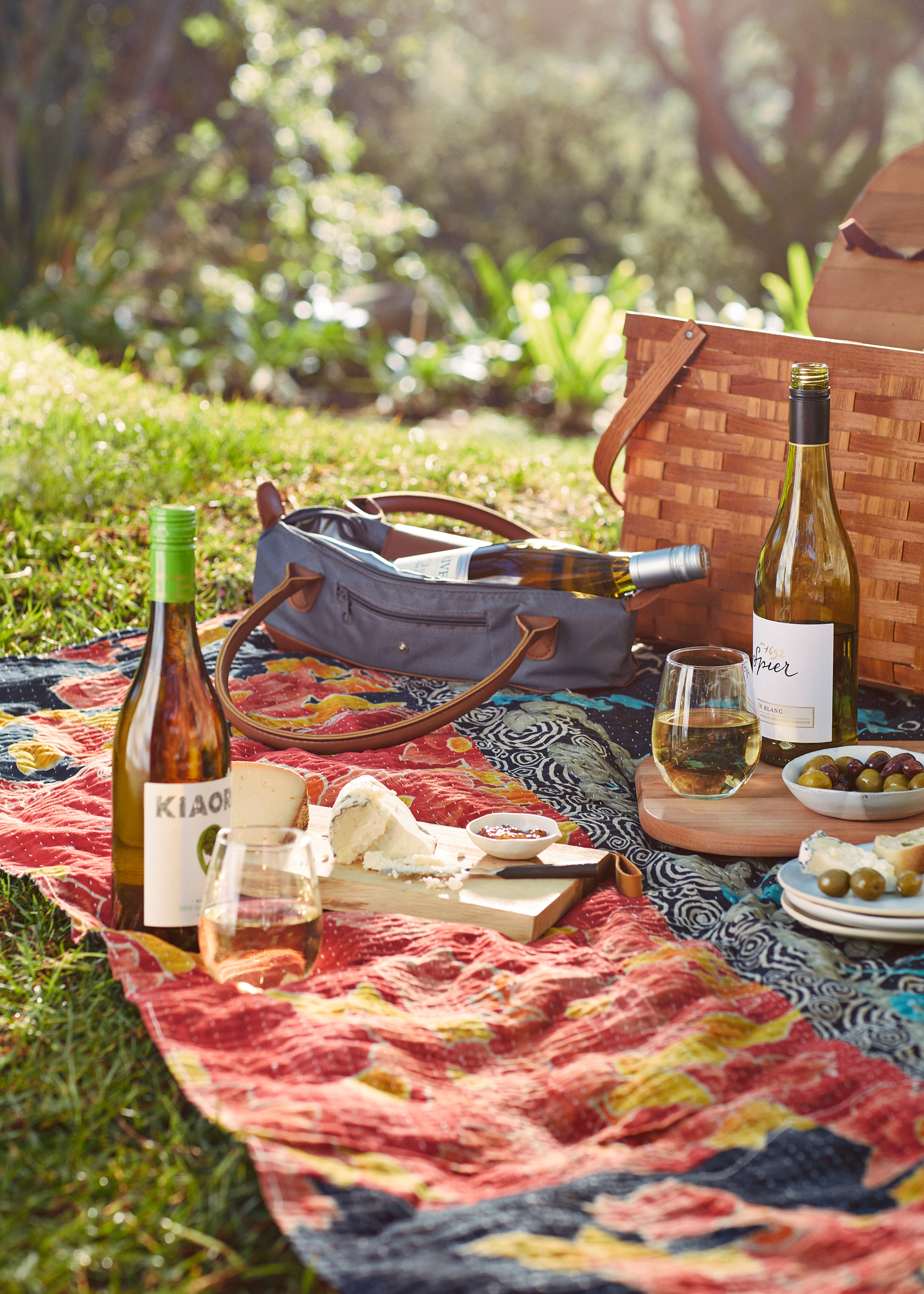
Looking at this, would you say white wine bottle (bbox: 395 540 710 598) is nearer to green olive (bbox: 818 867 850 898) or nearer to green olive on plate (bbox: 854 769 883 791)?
green olive on plate (bbox: 854 769 883 791)

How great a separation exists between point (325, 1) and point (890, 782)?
1343 cm

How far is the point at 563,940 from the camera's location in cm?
163

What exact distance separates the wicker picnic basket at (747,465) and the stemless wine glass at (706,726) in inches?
30.9

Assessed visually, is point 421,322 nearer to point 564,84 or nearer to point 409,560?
point 409,560

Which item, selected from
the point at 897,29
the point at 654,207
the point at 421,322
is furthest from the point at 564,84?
the point at 421,322

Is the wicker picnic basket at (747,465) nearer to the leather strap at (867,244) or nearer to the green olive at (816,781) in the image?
the leather strap at (867,244)

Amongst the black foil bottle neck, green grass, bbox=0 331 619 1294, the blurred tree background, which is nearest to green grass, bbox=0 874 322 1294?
green grass, bbox=0 331 619 1294

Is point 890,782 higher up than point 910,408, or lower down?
lower down

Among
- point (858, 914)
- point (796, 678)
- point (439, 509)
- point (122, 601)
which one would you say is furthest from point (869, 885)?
point (122, 601)

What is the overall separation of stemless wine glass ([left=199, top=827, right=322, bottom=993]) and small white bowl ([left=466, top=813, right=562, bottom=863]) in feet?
1.20

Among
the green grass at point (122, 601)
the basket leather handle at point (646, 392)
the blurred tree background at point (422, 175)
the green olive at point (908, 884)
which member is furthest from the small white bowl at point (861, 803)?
the blurred tree background at point (422, 175)

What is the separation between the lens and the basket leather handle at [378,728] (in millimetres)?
Result: 2254

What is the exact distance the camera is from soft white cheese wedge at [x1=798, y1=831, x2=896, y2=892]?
1.56 metres

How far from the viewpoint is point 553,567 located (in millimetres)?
2707
